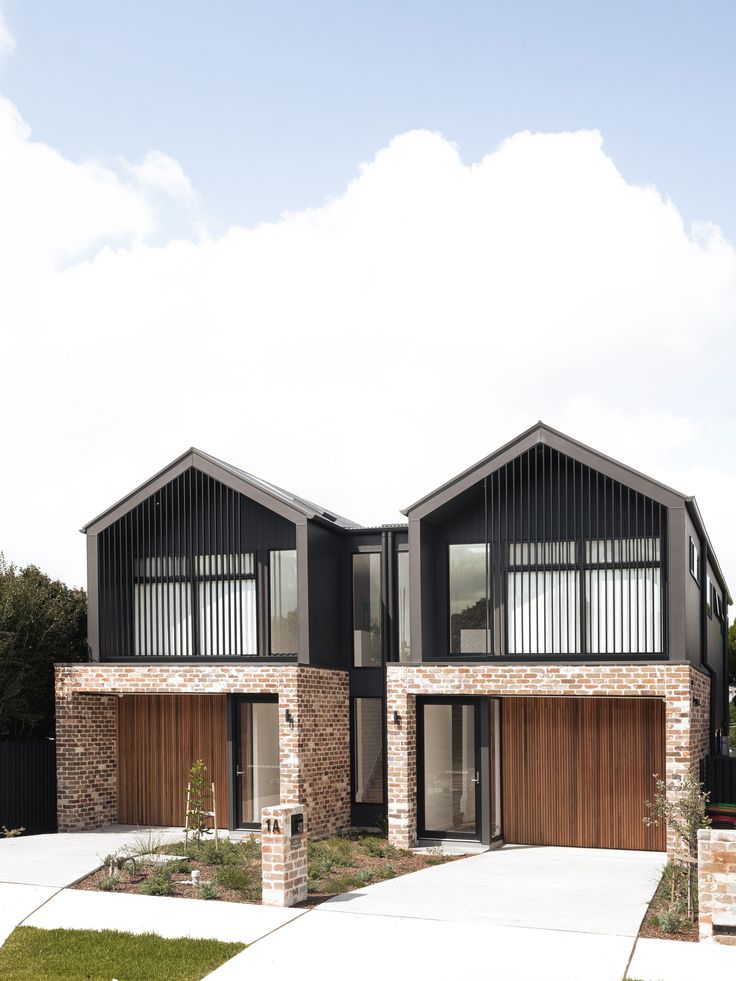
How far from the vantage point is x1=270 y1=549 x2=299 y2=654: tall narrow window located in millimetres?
19359

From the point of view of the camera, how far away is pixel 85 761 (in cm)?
1977

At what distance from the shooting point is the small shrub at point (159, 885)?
46.2 ft

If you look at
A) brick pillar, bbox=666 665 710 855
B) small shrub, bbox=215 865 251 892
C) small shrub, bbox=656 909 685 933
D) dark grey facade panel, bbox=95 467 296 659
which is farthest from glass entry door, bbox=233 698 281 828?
small shrub, bbox=656 909 685 933

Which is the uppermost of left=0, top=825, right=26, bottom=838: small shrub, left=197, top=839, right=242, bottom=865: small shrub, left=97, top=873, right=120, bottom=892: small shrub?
left=97, top=873, right=120, bottom=892: small shrub

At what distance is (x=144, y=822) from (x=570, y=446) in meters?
10.6

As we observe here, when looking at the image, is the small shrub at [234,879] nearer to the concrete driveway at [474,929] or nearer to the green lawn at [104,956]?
the concrete driveway at [474,929]

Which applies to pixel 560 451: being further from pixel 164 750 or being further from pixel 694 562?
pixel 164 750

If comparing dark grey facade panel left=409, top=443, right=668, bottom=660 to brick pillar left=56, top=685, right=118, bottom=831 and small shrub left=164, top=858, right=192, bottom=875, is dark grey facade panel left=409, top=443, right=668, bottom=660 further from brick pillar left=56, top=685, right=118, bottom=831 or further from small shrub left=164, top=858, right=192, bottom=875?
brick pillar left=56, top=685, right=118, bottom=831

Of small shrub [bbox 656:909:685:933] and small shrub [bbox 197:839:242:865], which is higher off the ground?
small shrub [bbox 656:909:685:933]

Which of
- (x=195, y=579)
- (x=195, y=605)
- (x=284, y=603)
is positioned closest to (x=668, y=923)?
(x=284, y=603)

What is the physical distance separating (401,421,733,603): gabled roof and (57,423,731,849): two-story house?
34 mm

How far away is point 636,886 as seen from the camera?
48.6 ft

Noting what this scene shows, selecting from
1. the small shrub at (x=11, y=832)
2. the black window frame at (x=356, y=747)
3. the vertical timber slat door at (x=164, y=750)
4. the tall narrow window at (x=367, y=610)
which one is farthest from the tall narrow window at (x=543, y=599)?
the small shrub at (x=11, y=832)

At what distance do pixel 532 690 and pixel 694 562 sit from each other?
164 inches
